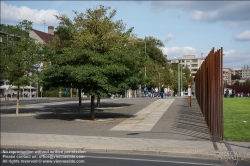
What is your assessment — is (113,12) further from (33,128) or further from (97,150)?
(97,150)

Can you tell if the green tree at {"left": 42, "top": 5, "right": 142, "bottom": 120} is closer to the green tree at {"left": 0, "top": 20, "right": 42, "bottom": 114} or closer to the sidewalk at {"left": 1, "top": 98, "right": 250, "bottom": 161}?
the green tree at {"left": 0, "top": 20, "right": 42, "bottom": 114}

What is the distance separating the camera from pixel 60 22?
23.1 m

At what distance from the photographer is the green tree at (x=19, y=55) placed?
925 inches

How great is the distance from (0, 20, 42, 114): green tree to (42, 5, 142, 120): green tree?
9.28ft

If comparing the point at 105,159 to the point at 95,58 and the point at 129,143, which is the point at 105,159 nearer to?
the point at 129,143

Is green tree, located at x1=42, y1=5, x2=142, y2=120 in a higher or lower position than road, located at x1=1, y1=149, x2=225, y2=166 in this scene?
higher

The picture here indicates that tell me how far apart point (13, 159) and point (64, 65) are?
11.1 meters

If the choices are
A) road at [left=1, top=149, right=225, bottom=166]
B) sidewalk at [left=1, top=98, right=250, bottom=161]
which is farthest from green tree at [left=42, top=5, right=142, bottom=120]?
road at [left=1, top=149, right=225, bottom=166]

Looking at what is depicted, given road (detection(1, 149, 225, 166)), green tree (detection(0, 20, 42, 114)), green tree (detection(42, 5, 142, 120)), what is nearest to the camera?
road (detection(1, 149, 225, 166))

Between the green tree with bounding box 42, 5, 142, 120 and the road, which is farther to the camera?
the green tree with bounding box 42, 5, 142, 120

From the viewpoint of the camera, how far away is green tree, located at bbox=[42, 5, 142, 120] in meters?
18.9

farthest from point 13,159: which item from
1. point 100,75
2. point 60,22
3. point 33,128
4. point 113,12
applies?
point 60,22

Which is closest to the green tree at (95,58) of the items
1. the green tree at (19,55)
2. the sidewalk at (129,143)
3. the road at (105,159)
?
the green tree at (19,55)

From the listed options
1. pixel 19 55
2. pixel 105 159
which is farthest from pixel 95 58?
pixel 105 159
